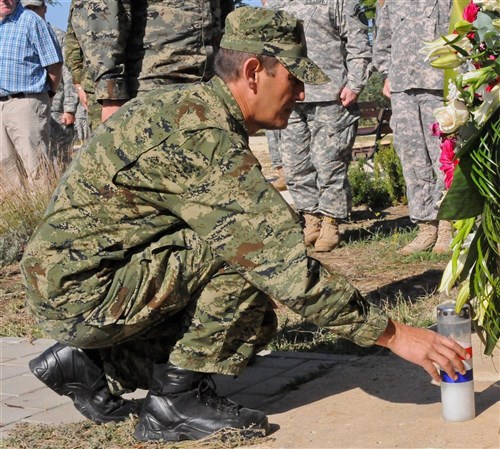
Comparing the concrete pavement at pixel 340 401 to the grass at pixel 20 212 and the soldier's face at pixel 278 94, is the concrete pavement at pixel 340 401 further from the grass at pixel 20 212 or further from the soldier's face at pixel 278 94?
the grass at pixel 20 212

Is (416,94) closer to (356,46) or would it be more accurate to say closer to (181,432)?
(356,46)

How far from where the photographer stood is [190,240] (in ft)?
11.0

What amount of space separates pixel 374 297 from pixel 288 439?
85.5 inches

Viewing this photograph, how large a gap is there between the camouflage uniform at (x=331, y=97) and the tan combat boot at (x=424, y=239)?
2.46 ft

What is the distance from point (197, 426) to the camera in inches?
133

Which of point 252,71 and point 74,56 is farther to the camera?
point 74,56

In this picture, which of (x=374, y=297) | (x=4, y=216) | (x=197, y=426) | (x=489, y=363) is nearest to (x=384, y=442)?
(x=197, y=426)

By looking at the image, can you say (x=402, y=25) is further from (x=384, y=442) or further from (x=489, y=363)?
(x=384, y=442)

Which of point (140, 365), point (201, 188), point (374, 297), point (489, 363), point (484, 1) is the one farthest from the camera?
point (374, 297)

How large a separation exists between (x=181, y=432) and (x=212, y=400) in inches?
6.0

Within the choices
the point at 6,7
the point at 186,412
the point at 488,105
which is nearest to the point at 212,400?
the point at 186,412

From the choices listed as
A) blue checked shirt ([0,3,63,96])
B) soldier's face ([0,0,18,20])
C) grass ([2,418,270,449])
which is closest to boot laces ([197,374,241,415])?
grass ([2,418,270,449])

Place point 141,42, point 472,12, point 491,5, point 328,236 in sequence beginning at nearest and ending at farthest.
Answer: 1. point 491,5
2. point 472,12
3. point 141,42
4. point 328,236

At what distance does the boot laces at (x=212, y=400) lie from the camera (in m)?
3.43
